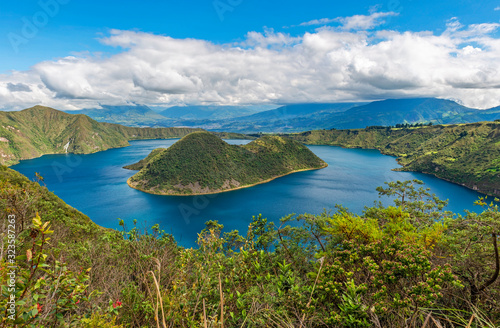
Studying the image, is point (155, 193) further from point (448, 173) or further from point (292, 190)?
point (448, 173)

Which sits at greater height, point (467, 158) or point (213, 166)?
point (213, 166)

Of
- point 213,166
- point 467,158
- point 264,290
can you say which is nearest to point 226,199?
point 213,166

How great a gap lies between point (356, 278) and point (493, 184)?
142 m

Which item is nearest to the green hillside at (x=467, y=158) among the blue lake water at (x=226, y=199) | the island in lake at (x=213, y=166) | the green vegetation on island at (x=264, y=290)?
the blue lake water at (x=226, y=199)

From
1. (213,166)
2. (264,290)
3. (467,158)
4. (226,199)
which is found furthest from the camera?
(467,158)

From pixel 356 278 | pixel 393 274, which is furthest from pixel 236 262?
pixel 393 274

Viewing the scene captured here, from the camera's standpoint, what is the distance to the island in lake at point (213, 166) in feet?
342

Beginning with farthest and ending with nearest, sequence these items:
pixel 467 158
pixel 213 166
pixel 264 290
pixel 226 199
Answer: pixel 467 158
pixel 213 166
pixel 226 199
pixel 264 290

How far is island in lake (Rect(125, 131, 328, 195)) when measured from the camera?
10431cm

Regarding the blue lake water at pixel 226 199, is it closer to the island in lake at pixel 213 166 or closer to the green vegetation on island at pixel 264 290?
the island in lake at pixel 213 166

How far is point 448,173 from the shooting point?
127 metres

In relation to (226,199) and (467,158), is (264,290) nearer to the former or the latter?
(226,199)

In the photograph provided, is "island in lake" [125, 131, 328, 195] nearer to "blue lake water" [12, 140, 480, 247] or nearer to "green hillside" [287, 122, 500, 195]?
"blue lake water" [12, 140, 480, 247]

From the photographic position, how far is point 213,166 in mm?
115625
